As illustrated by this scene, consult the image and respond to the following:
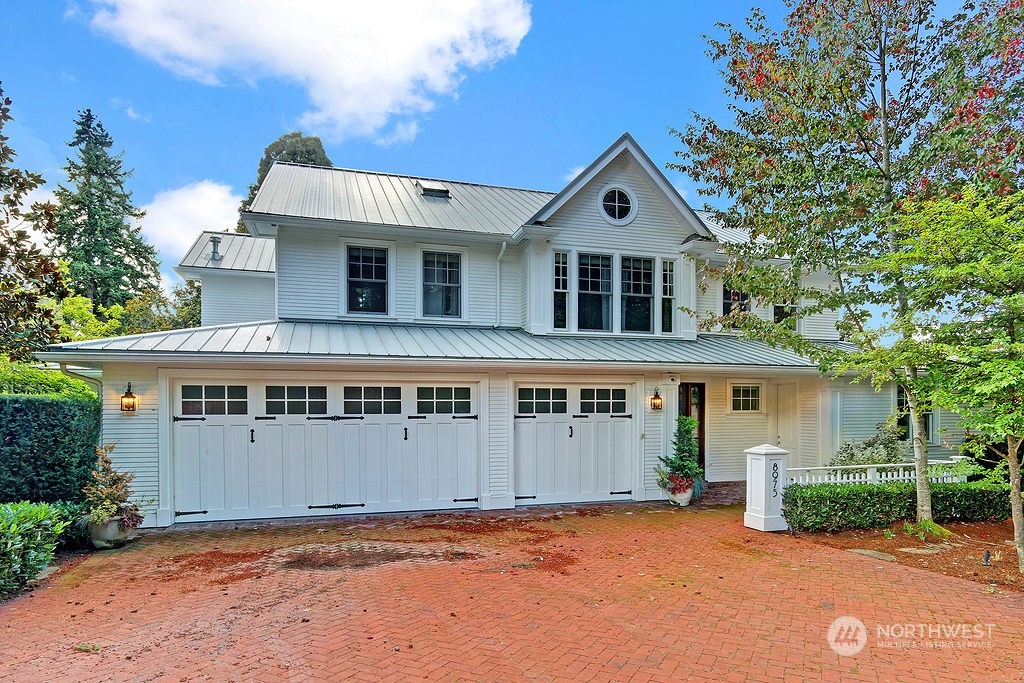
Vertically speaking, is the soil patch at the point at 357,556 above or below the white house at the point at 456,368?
below

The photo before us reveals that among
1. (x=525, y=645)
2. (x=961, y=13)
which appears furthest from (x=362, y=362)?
(x=961, y=13)

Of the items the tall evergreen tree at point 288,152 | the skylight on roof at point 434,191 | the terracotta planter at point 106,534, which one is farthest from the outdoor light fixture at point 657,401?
the tall evergreen tree at point 288,152

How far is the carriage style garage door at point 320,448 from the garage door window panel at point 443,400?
18mm

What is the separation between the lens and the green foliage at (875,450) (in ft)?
34.4

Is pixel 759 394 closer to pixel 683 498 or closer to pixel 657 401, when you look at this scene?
pixel 657 401

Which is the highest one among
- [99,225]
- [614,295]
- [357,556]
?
[99,225]

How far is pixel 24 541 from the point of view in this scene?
5.64m

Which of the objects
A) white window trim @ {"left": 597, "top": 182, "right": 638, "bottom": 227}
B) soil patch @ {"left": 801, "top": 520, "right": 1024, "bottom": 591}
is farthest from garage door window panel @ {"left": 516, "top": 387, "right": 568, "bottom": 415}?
soil patch @ {"left": 801, "top": 520, "right": 1024, "bottom": 591}

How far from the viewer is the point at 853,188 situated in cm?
841

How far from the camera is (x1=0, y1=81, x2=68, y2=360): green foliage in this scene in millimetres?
5418

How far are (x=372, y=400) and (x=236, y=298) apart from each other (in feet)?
24.6

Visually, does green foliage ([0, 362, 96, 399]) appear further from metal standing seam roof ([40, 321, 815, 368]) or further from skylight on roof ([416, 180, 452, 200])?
skylight on roof ([416, 180, 452, 200])

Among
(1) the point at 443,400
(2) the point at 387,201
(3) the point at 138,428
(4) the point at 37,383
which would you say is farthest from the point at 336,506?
(4) the point at 37,383

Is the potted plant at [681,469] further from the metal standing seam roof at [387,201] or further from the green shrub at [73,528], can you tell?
the green shrub at [73,528]
